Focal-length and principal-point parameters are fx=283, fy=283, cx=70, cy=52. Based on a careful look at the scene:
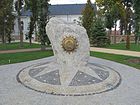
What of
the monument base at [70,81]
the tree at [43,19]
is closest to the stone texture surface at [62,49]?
the monument base at [70,81]

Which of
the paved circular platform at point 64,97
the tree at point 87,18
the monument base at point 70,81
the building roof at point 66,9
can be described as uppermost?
the building roof at point 66,9

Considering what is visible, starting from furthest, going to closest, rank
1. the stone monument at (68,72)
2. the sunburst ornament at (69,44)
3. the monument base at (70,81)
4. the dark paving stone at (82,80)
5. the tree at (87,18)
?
the tree at (87,18), the sunburst ornament at (69,44), the dark paving stone at (82,80), the stone monument at (68,72), the monument base at (70,81)

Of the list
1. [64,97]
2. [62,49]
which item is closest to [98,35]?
[62,49]

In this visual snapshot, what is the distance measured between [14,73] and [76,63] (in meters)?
3.20

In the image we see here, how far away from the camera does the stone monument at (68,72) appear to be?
11438 mm

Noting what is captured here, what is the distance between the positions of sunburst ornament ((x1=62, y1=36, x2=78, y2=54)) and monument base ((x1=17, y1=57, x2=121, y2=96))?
2.97ft

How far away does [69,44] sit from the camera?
12852 millimetres

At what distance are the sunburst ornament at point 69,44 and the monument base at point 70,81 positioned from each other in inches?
35.7

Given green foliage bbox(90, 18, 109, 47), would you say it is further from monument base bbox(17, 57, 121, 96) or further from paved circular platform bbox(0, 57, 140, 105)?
paved circular platform bbox(0, 57, 140, 105)

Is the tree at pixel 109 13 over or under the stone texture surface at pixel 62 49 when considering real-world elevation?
over

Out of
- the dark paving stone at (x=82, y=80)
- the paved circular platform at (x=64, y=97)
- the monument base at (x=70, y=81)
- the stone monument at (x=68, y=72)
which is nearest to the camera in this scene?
the paved circular platform at (x=64, y=97)

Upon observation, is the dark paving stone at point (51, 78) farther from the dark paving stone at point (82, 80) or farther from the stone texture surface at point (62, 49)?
the dark paving stone at point (82, 80)

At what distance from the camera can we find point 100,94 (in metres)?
11.0

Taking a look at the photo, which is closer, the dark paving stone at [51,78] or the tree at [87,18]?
the dark paving stone at [51,78]
